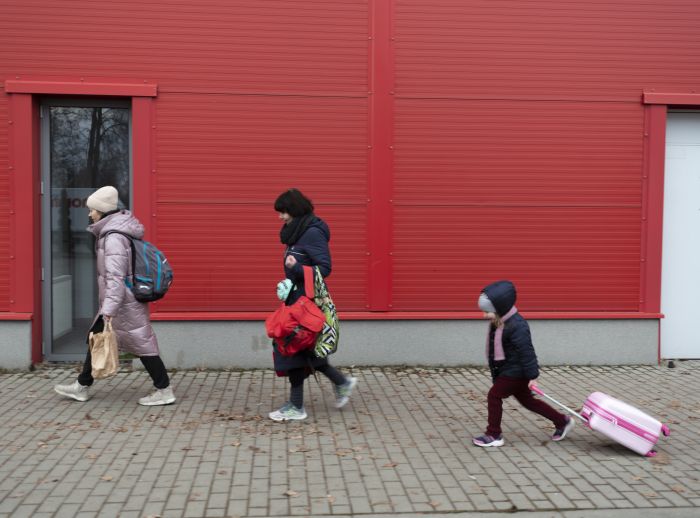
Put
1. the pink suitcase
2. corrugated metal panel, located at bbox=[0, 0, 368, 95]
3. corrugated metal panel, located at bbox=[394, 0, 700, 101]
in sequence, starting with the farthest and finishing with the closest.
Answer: corrugated metal panel, located at bbox=[394, 0, 700, 101]
corrugated metal panel, located at bbox=[0, 0, 368, 95]
the pink suitcase

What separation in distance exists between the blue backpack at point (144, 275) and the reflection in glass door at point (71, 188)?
6.67 ft

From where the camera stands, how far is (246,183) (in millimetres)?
7805

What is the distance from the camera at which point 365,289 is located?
7957 mm

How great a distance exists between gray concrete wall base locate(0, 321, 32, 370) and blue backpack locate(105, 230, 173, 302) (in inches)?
85.5

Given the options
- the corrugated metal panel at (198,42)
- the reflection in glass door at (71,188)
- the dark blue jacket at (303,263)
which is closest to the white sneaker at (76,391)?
the reflection in glass door at (71,188)

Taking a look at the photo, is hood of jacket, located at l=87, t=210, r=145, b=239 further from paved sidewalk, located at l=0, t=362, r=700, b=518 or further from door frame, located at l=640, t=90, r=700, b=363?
door frame, located at l=640, t=90, r=700, b=363

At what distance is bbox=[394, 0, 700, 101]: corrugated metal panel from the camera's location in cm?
790

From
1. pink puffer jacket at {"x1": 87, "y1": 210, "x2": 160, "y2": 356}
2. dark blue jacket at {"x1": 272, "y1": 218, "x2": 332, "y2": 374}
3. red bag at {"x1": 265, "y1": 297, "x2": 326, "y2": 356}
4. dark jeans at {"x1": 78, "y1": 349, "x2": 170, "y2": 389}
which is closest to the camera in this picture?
red bag at {"x1": 265, "y1": 297, "x2": 326, "y2": 356}

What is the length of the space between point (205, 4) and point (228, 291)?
308 cm

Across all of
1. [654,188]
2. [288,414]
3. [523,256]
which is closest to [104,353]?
[288,414]

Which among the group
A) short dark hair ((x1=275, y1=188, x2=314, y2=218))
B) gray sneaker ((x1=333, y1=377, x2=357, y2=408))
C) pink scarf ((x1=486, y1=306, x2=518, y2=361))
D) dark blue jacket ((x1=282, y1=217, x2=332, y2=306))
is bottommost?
gray sneaker ((x1=333, y1=377, x2=357, y2=408))

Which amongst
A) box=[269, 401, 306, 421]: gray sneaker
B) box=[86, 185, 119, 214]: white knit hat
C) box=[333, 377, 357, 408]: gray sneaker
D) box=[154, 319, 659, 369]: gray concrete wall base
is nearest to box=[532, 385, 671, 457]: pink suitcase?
box=[333, 377, 357, 408]: gray sneaker

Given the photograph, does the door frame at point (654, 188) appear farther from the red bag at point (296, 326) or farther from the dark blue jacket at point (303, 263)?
the red bag at point (296, 326)

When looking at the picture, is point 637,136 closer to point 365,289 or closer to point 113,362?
point 365,289
